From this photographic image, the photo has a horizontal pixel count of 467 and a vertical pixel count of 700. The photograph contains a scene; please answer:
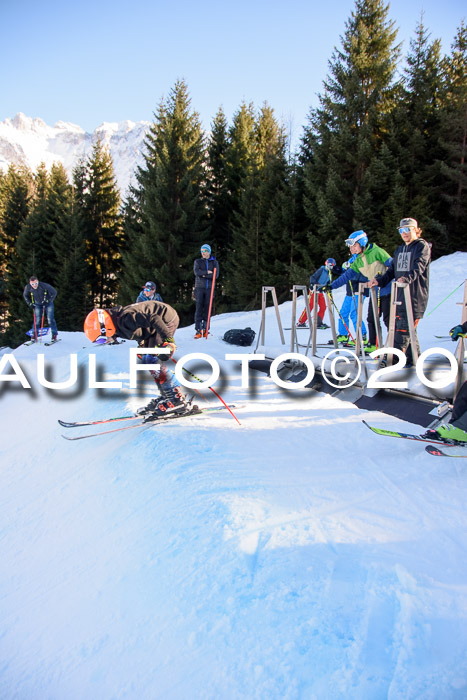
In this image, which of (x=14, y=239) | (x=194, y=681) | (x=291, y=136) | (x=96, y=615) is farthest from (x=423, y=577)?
(x=14, y=239)

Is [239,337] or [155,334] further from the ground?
[155,334]

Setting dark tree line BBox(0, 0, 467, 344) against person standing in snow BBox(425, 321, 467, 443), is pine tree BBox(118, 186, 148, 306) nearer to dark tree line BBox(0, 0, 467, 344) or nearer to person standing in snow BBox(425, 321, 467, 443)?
dark tree line BBox(0, 0, 467, 344)

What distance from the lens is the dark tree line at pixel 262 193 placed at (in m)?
18.0

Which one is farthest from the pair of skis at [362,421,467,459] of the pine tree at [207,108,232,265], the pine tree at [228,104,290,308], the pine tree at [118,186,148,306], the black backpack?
the pine tree at [207,108,232,265]

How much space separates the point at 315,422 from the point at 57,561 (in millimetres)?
3056

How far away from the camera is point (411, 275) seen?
17.7 ft

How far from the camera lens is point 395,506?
3.31 m

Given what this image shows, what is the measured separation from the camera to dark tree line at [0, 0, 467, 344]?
1800cm

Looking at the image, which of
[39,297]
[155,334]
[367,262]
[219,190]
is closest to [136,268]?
[219,190]

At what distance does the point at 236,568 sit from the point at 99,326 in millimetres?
2986

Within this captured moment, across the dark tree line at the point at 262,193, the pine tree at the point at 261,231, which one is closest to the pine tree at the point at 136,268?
the dark tree line at the point at 262,193

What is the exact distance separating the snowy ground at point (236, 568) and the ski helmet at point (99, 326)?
116 centimetres

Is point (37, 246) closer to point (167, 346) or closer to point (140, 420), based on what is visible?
point (167, 346)

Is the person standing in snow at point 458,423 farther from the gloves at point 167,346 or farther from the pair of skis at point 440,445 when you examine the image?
the gloves at point 167,346
